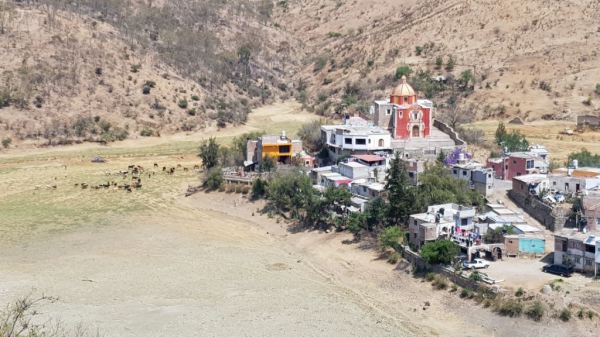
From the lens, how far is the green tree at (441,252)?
113 feet

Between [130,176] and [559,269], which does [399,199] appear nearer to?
[559,269]

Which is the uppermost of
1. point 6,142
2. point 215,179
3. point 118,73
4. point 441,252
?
point 118,73

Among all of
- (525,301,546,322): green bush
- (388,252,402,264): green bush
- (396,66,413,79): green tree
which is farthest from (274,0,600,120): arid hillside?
(525,301,546,322): green bush

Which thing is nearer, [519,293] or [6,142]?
[519,293]

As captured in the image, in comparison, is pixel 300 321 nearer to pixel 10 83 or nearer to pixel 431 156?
pixel 431 156

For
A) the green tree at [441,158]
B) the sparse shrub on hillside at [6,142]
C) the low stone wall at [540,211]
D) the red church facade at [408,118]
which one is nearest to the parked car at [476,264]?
the low stone wall at [540,211]

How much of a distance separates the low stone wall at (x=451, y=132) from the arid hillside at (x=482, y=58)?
15.2 m

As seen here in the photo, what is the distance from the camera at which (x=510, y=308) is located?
30.3 meters

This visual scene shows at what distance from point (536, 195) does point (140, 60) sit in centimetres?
5547

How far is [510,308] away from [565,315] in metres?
1.96

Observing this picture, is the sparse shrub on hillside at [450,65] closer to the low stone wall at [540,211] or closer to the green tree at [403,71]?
the green tree at [403,71]

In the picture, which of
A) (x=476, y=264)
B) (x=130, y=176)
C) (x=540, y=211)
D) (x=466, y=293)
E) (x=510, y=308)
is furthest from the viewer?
(x=130, y=176)

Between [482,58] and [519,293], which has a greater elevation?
[482,58]

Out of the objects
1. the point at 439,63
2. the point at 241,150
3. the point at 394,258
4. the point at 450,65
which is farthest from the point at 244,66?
the point at 394,258
